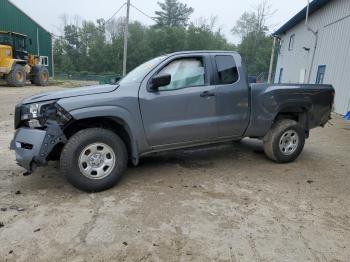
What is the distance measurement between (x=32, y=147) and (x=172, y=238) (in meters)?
2.03

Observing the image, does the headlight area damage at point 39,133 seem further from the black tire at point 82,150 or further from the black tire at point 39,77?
the black tire at point 39,77

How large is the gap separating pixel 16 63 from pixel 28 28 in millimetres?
13817

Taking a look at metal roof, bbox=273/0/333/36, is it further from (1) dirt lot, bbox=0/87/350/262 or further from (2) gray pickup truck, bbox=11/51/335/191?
(1) dirt lot, bbox=0/87/350/262

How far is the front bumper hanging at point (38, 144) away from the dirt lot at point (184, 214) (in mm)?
489

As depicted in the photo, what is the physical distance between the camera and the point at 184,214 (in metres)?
3.65

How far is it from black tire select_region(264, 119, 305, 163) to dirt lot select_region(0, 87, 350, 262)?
0.60 feet

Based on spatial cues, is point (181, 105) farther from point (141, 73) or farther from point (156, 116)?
point (141, 73)

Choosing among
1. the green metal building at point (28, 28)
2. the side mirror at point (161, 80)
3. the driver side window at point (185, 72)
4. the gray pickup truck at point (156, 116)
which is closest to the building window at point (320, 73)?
the gray pickup truck at point (156, 116)

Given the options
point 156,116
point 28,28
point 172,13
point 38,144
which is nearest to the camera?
point 38,144

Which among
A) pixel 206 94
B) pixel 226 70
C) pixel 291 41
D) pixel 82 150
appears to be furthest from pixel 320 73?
pixel 82 150

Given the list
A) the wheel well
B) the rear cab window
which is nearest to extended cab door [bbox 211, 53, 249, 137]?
the rear cab window

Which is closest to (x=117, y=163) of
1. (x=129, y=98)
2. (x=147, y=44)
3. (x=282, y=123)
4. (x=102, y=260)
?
(x=129, y=98)

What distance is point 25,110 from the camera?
4125mm

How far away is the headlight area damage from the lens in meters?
3.82
